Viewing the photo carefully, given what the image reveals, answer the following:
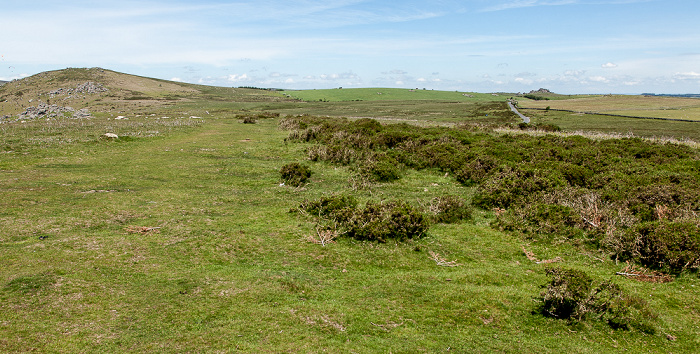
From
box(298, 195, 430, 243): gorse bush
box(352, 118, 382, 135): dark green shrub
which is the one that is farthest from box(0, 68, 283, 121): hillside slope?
box(298, 195, 430, 243): gorse bush

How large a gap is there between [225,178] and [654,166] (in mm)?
25101

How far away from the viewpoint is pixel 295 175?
20.1m

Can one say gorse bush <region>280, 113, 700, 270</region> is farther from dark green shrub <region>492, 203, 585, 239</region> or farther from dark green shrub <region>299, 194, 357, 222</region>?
dark green shrub <region>299, 194, 357, 222</region>

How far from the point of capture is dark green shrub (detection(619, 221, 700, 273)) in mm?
10180

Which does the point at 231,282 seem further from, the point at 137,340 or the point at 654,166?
the point at 654,166

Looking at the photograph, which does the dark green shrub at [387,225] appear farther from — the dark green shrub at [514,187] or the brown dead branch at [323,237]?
the dark green shrub at [514,187]

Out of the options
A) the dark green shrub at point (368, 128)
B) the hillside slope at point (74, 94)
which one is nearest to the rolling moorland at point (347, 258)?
the dark green shrub at point (368, 128)

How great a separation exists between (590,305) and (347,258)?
6.38 meters

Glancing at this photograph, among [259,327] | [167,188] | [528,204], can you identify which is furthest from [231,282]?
[528,204]

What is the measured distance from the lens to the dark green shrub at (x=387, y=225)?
1254cm

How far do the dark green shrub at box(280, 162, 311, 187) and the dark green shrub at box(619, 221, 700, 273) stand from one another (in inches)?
568

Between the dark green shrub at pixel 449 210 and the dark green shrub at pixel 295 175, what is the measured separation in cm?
761

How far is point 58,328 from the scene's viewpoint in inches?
258

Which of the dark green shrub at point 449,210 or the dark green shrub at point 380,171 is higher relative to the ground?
the dark green shrub at point 380,171
